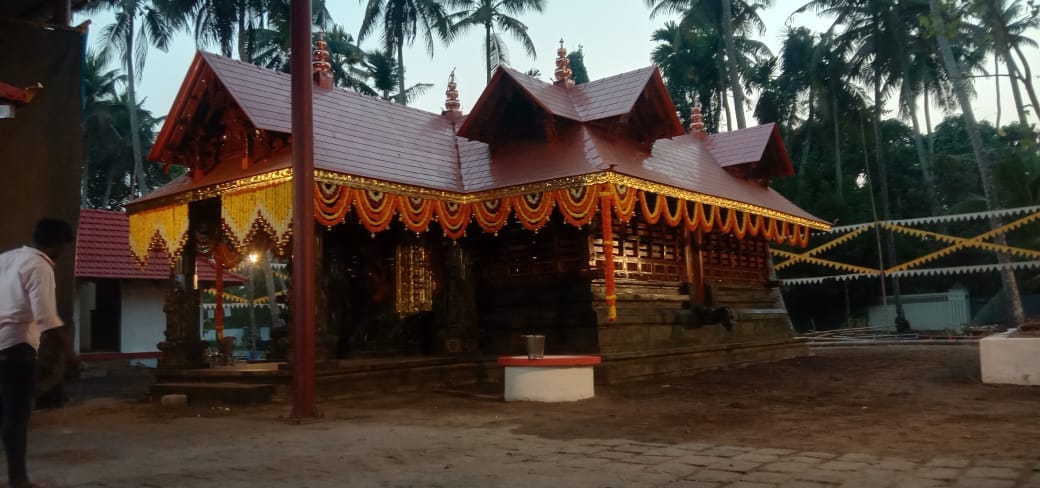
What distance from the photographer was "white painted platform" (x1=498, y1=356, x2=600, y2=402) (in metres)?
10.8

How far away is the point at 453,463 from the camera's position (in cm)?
612

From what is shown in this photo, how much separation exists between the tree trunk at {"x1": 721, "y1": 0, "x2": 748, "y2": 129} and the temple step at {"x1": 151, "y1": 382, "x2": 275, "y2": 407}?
72.0 feet

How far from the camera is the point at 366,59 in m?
40.2

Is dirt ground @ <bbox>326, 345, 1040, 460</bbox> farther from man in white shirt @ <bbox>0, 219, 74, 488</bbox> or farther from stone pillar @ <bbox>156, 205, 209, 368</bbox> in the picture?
man in white shirt @ <bbox>0, 219, 74, 488</bbox>

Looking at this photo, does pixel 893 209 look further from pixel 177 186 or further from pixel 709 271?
pixel 177 186

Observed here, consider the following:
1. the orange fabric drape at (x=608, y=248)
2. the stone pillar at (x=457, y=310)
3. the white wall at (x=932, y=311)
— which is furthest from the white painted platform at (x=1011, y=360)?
the white wall at (x=932, y=311)

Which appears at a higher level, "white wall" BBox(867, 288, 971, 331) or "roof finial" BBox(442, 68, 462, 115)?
"roof finial" BBox(442, 68, 462, 115)

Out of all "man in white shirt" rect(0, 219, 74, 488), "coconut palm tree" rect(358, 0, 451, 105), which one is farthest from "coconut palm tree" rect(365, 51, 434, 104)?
"man in white shirt" rect(0, 219, 74, 488)

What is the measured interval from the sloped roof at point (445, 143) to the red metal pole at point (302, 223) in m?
1.65

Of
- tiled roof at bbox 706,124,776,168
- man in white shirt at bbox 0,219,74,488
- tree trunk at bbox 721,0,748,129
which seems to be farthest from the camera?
tree trunk at bbox 721,0,748,129

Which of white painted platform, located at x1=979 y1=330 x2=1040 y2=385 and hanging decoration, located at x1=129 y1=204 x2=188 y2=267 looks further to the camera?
hanging decoration, located at x1=129 y1=204 x2=188 y2=267

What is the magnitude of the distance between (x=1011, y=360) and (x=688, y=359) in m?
5.59

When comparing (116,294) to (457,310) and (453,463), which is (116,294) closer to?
(457,310)

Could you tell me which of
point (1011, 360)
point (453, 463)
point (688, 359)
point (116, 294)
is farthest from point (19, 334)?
point (116, 294)
